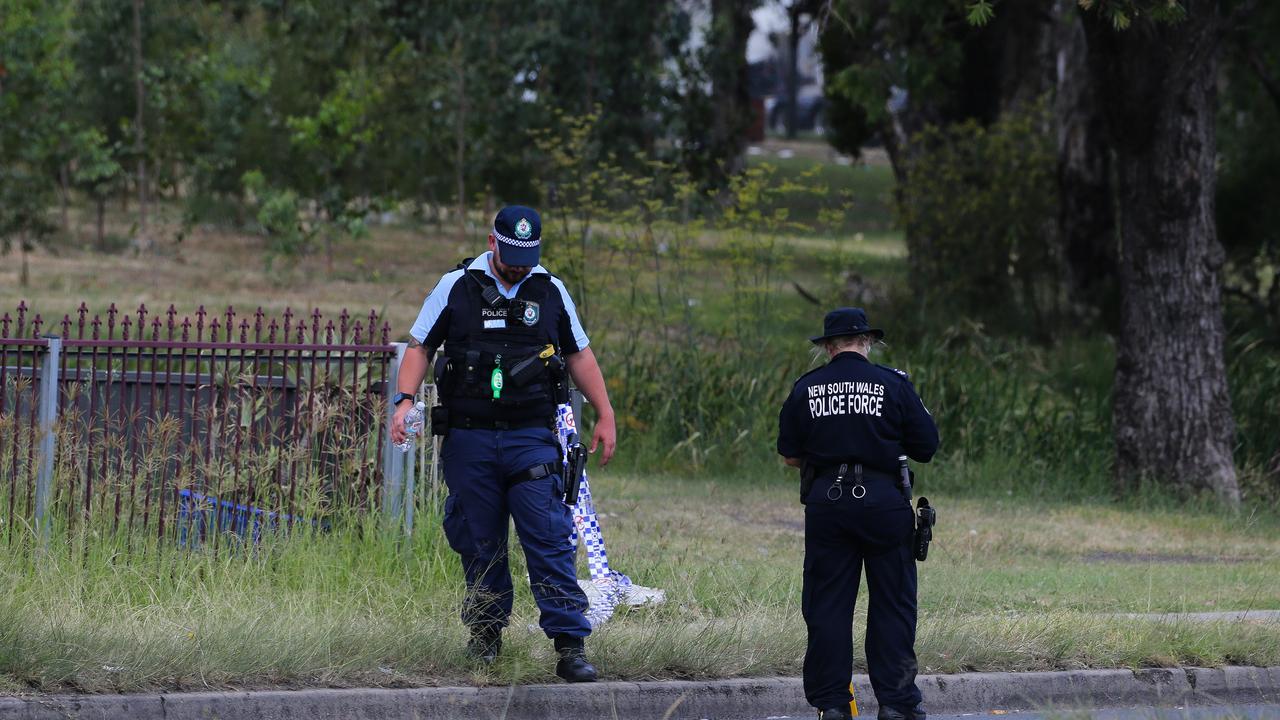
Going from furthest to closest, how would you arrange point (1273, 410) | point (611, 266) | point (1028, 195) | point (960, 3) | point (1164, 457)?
point (1028, 195) < point (960, 3) < point (611, 266) < point (1273, 410) < point (1164, 457)

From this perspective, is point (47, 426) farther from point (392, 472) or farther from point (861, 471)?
point (861, 471)

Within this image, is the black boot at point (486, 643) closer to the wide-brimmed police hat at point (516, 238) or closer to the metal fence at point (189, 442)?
the wide-brimmed police hat at point (516, 238)

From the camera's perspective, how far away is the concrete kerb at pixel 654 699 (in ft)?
21.7

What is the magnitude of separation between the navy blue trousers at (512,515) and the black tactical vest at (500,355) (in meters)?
0.10

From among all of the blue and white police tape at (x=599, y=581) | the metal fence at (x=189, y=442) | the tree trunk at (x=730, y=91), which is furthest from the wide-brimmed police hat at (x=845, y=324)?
the tree trunk at (x=730, y=91)

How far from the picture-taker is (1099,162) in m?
23.8

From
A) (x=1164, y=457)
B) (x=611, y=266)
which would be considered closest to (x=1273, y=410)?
(x=1164, y=457)

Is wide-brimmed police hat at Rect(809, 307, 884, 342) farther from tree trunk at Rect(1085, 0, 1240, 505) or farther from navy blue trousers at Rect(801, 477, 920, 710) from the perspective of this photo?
tree trunk at Rect(1085, 0, 1240, 505)

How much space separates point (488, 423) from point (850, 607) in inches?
64.0

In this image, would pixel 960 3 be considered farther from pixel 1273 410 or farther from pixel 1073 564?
pixel 1073 564

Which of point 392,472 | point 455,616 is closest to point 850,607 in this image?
point 455,616

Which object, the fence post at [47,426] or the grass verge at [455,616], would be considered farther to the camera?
the fence post at [47,426]

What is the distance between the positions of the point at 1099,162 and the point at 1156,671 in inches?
663

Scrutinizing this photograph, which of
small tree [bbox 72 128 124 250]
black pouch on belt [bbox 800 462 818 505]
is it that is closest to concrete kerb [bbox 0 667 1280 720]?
black pouch on belt [bbox 800 462 818 505]
